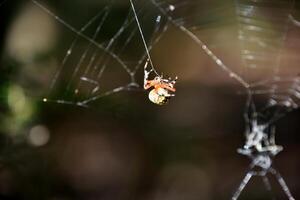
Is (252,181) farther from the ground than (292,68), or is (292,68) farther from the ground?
(292,68)

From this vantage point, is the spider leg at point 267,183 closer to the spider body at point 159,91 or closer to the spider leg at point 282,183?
the spider leg at point 282,183

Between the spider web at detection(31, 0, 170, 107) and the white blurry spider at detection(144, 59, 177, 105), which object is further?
the spider web at detection(31, 0, 170, 107)

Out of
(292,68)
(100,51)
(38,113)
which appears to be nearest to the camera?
(38,113)

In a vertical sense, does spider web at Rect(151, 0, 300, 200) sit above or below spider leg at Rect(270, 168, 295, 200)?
above

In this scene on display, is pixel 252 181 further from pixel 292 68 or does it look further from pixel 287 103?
pixel 292 68

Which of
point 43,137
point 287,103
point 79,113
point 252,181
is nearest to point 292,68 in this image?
point 287,103

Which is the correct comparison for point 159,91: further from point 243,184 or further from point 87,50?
point 243,184

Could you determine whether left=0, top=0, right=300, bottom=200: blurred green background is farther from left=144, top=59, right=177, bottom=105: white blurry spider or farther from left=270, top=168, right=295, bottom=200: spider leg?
left=144, top=59, right=177, bottom=105: white blurry spider

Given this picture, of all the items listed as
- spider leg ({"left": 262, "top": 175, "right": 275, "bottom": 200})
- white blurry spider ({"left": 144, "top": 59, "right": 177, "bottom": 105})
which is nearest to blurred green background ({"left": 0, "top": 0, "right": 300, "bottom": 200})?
spider leg ({"left": 262, "top": 175, "right": 275, "bottom": 200})
